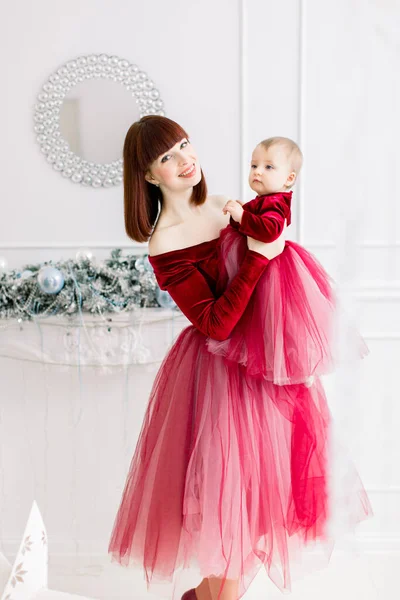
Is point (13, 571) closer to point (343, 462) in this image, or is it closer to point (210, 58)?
point (343, 462)

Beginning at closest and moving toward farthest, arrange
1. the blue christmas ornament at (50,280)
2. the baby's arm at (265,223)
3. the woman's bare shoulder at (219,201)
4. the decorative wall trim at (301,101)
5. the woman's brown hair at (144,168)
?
1. the baby's arm at (265,223)
2. the woman's brown hair at (144,168)
3. the woman's bare shoulder at (219,201)
4. the blue christmas ornament at (50,280)
5. the decorative wall trim at (301,101)

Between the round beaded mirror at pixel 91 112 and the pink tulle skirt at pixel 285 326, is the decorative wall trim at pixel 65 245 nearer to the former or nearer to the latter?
the round beaded mirror at pixel 91 112

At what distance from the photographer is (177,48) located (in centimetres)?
217

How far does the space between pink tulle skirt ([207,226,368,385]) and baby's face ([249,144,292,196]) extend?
131 millimetres

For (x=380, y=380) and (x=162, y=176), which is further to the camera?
(x=380, y=380)

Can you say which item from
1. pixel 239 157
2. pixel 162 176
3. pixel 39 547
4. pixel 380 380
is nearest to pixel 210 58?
pixel 239 157

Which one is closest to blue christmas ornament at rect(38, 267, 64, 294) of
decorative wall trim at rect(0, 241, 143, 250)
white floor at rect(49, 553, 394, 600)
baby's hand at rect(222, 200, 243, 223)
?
decorative wall trim at rect(0, 241, 143, 250)

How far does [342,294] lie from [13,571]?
35.5 inches

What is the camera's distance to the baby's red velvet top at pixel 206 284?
51.8 inches

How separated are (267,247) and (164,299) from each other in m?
0.75

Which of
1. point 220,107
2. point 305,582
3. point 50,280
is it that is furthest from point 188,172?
point 305,582

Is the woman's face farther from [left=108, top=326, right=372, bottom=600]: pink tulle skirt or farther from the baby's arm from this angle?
[left=108, top=326, right=372, bottom=600]: pink tulle skirt

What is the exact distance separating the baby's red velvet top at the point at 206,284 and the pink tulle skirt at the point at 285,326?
38 millimetres

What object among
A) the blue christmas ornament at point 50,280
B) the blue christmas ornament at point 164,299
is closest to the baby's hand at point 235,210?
the blue christmas ornament at point 164,299
